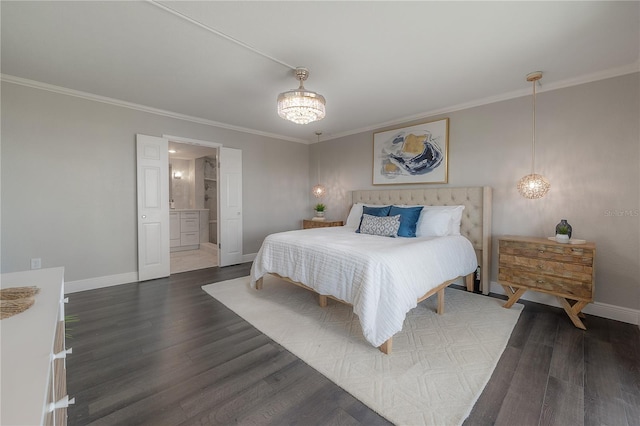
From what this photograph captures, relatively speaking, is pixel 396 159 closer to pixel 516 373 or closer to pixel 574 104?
pixel 574 104

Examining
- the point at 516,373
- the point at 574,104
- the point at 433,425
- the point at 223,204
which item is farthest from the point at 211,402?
the point at 574,104

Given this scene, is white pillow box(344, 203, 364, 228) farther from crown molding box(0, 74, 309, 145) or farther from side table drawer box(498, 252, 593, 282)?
crown molding box(0, 74, 309, 145)

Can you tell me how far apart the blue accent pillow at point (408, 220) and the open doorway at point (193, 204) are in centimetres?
374

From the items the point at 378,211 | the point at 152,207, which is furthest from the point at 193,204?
the point at 378,211

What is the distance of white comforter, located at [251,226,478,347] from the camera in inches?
81.1

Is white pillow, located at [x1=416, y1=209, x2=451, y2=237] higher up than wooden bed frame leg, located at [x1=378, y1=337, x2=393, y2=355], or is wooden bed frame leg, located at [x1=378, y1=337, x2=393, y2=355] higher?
white pillow, located at [x1=416, y1=209, x2=451, y2=237]

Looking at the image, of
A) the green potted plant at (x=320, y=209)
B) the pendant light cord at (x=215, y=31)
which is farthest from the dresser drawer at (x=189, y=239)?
the pendant light cord at (x=215, y=31)

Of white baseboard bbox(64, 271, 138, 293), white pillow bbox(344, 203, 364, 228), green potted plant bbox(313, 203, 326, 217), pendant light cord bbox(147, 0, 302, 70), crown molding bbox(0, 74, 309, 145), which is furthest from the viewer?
green potted plant bbox(313, 203, 326, 217)

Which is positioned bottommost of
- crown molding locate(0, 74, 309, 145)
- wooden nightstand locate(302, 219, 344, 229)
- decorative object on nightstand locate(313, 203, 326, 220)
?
wooden nightstand locate(302, 219, 344, 229)

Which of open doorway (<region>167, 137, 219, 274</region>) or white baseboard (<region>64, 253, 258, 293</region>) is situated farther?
open doorway (<region>167, 137, 219, 274</region>)

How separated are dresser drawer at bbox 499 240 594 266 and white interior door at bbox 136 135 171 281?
454 cm

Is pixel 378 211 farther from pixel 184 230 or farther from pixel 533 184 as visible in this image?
pixel 184 230

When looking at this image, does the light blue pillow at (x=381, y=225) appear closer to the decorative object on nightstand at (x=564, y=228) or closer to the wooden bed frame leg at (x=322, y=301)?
the wooden bed frame leg at (x=322, y=301)

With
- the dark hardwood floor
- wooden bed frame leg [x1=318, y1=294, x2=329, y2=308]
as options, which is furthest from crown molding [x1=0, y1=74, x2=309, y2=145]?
wooden bed frame leg [x1=318, y1=294, x2=329, y2=308]
